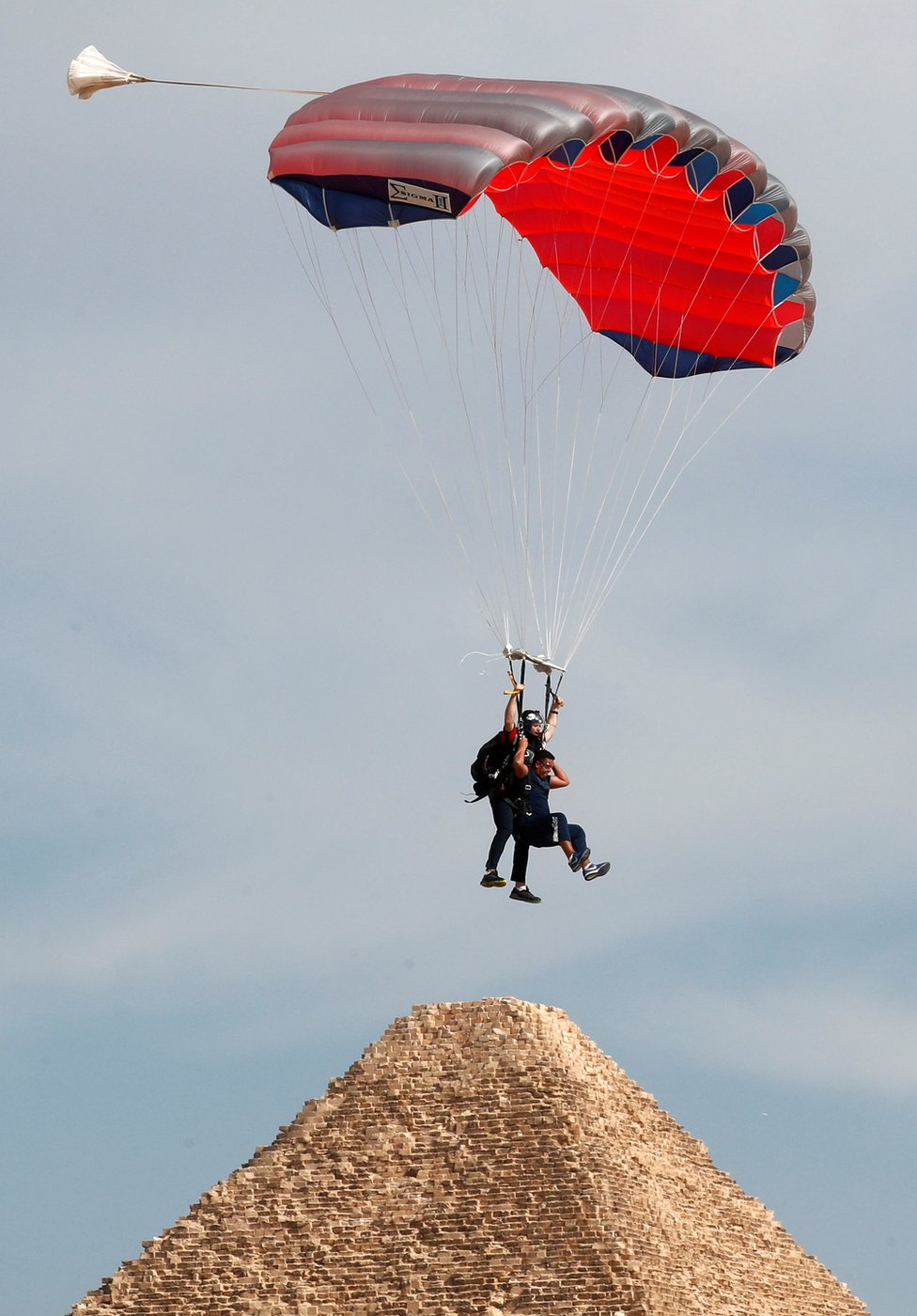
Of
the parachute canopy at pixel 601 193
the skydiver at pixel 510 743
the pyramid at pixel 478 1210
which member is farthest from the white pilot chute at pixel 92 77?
the pyramid at pixel 478 1210

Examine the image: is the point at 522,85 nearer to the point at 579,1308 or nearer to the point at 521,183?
the point at 521,183

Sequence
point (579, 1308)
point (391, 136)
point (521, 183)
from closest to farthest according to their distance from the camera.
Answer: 1. point (391, 136)
2. point (521, 183)
3. point (579, 1308)

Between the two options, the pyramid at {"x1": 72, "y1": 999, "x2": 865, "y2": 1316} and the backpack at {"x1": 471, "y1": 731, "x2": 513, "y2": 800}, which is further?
the pyramid at {"x1": 72, "y1": 999, "x2": 865, "y2": 1316}

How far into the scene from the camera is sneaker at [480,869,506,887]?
39688 millimetres

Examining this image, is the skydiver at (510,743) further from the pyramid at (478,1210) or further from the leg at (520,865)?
the pyramid at (478,1210)

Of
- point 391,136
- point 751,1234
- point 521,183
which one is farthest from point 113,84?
point 751,1234

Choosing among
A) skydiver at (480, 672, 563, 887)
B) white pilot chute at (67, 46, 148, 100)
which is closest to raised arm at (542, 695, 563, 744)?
skydiver at (480, 672, 563, 887)

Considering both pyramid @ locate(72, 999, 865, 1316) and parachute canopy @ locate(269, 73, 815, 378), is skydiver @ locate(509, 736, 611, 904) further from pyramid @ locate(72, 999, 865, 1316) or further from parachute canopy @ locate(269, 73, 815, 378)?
pyramid @ locate(72, 999, 865, 1316)

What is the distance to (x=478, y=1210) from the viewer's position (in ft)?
168

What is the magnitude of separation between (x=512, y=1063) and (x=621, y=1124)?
229 centimetres

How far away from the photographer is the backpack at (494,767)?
39.1 meters

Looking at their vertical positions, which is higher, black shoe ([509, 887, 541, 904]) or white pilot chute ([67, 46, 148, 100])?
white pilot chute ([67, 46, 148, 100])

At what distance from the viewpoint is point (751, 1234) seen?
5534cm

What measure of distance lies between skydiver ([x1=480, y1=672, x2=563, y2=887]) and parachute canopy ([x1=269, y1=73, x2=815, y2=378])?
6240 mm
